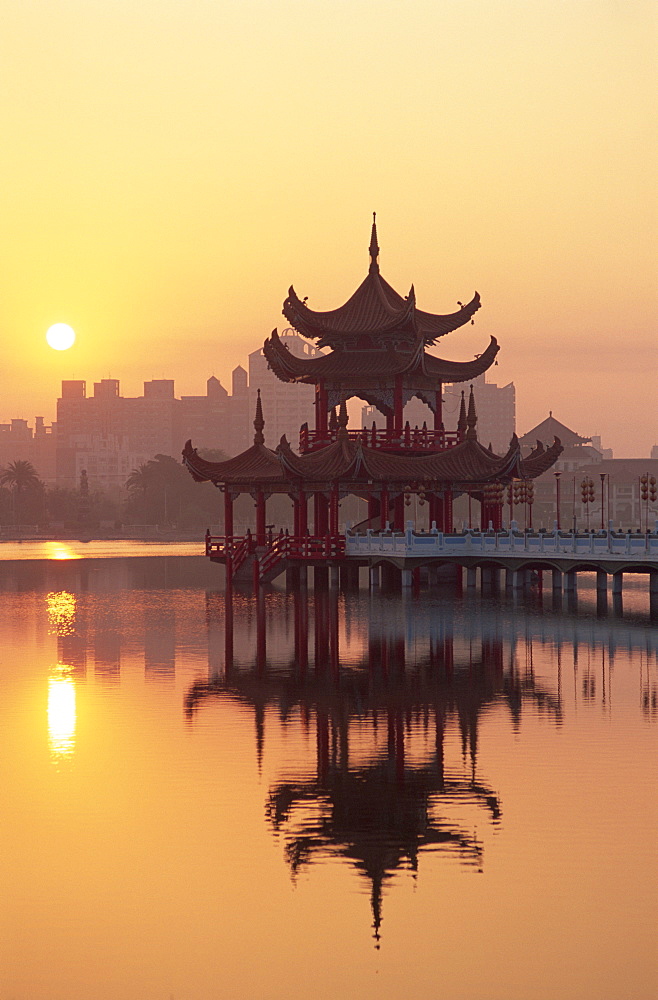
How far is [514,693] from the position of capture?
27.8 meters

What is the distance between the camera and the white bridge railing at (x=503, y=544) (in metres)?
49.2

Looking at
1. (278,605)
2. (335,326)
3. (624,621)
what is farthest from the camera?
(335,326)

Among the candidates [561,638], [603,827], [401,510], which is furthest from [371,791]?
[401,510]

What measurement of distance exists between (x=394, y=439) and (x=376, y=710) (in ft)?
113

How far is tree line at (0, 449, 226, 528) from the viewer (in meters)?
175

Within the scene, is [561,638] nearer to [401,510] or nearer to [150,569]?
[401,510]

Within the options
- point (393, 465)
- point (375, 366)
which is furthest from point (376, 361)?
point (393, 465)

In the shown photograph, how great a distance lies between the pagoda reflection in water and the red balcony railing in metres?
12.6

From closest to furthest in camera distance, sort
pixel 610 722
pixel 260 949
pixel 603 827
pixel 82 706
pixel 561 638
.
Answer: pixel 260 949 → pixel 603 827 → pixel 610 722 → pixel 82 706 → pixel 561 638

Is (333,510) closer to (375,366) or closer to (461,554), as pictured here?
(461,554)

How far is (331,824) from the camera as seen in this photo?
17.3 meters

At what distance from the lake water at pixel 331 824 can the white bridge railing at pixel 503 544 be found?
1441 centimetres

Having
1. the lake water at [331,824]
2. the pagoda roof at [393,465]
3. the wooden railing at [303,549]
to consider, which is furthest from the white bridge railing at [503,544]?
the lake water at [331,824]

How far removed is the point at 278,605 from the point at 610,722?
27.5 m
